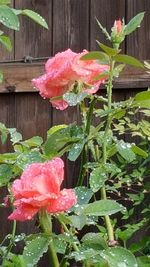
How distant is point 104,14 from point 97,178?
2156 mm

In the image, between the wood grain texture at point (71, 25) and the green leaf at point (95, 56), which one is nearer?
the green leaf at point (95, 56)

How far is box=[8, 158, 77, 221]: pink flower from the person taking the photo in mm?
1020

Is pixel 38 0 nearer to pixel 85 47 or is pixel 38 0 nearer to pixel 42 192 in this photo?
pixel 85 47

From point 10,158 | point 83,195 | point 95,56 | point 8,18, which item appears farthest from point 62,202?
point 8,18

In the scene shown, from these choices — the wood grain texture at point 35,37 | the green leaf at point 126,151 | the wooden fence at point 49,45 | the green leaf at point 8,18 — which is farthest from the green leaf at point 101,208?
the wood grain texture at point 35,37

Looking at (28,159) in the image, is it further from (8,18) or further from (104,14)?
(104,14)

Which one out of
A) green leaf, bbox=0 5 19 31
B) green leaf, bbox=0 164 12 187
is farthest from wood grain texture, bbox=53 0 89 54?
green leaf, bbox=0 164 12 187

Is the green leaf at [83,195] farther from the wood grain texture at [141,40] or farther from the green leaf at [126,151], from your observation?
the wood grain texture at [141,40]

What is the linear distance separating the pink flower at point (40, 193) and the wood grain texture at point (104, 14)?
2.25m

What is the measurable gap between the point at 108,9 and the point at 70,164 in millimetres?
759

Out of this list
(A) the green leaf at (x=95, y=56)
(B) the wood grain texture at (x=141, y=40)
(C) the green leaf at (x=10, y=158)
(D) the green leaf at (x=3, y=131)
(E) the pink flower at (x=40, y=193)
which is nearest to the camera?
(E) the pink flower at (x=40, y=193)

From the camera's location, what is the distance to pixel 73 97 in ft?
3.89

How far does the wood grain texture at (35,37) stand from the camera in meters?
3.38

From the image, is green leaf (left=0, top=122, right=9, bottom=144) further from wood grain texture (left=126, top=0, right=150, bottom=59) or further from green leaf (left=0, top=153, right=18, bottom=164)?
wood grain texture (left=126, top=0, right=150, bottom=59)
